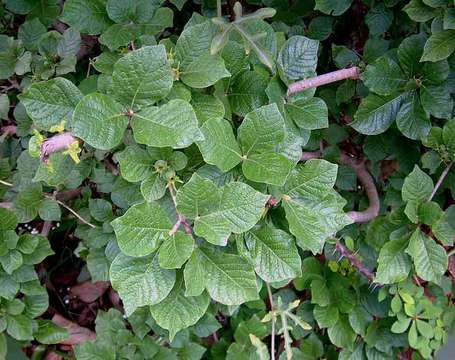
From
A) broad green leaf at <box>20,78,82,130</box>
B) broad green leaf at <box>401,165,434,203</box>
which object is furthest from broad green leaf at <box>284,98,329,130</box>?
broad green leaf at <box>20,78,82,130</box>

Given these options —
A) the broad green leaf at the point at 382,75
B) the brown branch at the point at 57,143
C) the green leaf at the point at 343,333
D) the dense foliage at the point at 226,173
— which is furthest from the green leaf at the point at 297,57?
the green leaf at the point at 343,333

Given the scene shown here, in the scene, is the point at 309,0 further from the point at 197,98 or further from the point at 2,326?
the point at 2,326

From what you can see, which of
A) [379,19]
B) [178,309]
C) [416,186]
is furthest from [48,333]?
[379,19]

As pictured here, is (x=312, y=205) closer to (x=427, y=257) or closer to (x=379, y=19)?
(x=427, y=257)

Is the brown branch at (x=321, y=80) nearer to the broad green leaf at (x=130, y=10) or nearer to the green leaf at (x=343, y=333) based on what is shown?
the broad green leaf at (x=130, y=10)

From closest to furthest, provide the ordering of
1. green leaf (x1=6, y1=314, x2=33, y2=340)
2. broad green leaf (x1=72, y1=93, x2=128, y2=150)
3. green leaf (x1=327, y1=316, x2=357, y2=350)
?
broad green leaf (x1=72, y1=93, x2=128, y2=150)
green leaf (x1=6, y1=314, x2=33, y2=340)
green leaf (x1=327, y1=316, x2=357, y2=350)

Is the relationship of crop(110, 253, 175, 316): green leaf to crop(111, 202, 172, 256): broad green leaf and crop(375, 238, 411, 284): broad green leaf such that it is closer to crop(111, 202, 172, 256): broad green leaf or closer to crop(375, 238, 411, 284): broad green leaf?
crop(111, 202, 172, 256): broad green leaf
